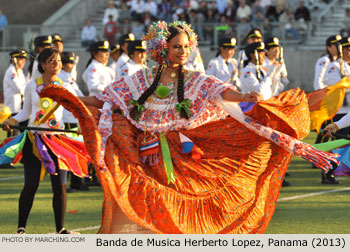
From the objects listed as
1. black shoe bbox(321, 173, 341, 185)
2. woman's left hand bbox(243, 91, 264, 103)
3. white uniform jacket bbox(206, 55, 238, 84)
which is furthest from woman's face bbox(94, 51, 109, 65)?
woman's left hand bbox(243, 91, 264, 103)

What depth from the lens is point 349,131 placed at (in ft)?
34.5

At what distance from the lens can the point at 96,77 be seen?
12.1 metres

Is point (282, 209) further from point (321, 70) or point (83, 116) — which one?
point (321, 70)

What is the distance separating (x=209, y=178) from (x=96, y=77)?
17.4ft

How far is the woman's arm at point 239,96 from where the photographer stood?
6.83 m

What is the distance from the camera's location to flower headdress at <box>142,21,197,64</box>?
Result: 7418 millimetres

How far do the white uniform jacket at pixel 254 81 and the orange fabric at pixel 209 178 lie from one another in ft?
14.4

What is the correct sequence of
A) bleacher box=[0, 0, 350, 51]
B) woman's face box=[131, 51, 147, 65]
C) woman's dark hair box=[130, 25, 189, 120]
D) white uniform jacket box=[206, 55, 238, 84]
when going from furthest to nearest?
bleacher box=[0, 0, 350, 51], white uniform jacket box=[206, 55, 238, 84], woman's face box=[131, 51, 147, 65], woman's dark hair box=[130, 25, 189, 120]

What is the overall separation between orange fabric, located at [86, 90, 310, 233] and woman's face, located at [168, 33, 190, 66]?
0.63 metres

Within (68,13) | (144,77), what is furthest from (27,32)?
(144,77)

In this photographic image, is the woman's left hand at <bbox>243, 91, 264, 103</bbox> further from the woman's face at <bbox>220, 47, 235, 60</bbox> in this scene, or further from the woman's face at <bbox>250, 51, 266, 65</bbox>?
the woman's face at <bbox>220, 47, 235, 60</bbox>

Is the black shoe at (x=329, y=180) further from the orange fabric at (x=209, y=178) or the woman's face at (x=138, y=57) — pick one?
the orange fabric at (x=209, y=178)

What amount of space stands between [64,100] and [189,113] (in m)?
1.09

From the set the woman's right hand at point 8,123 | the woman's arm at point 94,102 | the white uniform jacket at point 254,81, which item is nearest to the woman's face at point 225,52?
the white uniform jacket at point 254,81
